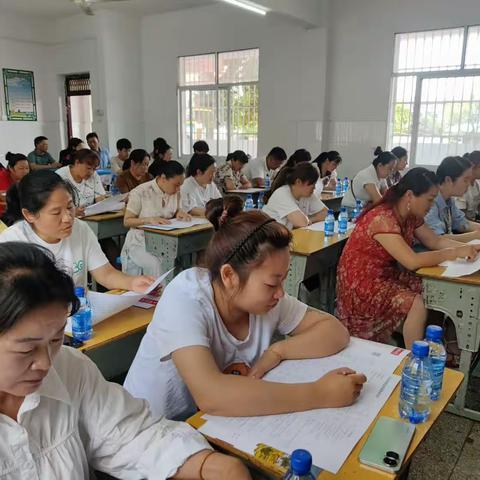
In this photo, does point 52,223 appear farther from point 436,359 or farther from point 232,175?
point 232,175

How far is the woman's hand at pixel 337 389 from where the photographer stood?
1112 mm

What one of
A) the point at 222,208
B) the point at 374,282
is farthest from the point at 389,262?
the point at 222,208

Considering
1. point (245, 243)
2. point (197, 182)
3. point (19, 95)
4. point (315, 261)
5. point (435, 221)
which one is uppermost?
point (19, 95)

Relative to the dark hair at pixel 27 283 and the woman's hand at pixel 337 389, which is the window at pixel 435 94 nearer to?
the woman's hand at pixel 337 389

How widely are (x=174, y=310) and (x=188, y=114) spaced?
8418 millimetres

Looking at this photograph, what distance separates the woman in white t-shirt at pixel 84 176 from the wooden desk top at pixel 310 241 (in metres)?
1.86

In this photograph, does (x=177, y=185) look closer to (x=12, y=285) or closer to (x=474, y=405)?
(x=474, y=405)

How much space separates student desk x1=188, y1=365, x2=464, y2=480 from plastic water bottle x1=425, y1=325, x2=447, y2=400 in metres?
0.02

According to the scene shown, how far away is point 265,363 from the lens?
4.25ft

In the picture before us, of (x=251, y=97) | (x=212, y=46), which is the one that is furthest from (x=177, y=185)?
(x=212, y=46)

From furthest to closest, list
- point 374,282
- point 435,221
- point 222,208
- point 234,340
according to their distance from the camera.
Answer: point 435,221, point 374,282, point 222,208, point 234,340

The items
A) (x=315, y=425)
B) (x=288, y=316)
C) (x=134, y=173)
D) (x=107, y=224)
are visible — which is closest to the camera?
(x=315, y=425)

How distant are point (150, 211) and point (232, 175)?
8.61 ft

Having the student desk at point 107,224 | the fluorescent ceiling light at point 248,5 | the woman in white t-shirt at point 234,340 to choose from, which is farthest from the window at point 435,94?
the woman in white t-shirt at point 234,340
